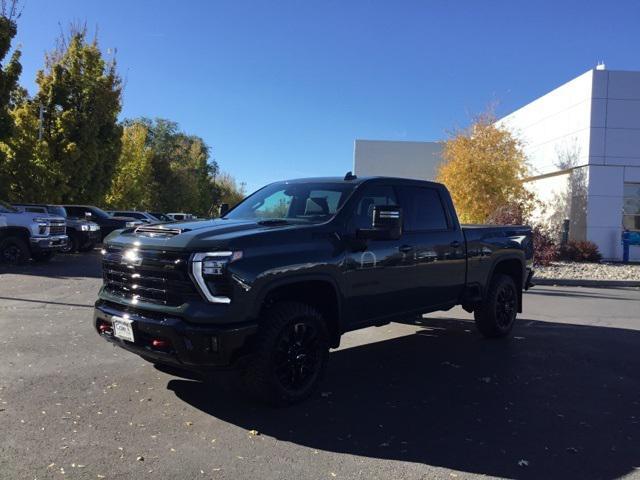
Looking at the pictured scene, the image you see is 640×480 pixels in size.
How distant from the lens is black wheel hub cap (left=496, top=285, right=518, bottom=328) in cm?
761

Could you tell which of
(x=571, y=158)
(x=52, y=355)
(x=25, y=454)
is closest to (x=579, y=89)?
(x=571, y=158)

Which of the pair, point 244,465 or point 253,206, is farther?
point 253,206

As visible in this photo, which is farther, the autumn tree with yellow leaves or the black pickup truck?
the autumn tree with yellow leaves

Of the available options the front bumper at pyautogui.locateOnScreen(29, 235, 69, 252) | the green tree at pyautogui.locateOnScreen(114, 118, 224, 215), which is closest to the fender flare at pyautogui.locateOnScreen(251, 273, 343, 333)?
the front bumper at pyautogui.locateOnScreen(29, 235, 69, 252)

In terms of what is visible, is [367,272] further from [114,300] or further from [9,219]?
[9,219]

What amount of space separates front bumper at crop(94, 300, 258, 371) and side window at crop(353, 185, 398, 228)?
1.62 metres

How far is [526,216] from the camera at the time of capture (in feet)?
73.8

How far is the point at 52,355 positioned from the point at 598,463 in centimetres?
547

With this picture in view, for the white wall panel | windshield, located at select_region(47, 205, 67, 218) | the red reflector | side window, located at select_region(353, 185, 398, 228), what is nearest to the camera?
the red reflector

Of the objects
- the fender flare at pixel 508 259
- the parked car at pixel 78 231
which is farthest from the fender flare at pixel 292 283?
the parked car at pixel 78 231

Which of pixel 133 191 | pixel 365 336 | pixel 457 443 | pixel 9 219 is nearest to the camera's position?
pixel 457 443

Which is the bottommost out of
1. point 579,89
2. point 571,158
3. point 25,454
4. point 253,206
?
point 25,454

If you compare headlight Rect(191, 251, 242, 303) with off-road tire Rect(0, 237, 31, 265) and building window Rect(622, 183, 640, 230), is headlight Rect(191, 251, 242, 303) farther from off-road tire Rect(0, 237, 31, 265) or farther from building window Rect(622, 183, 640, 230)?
building window Rect(622, 183, 640, 230)

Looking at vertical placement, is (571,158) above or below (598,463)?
above
